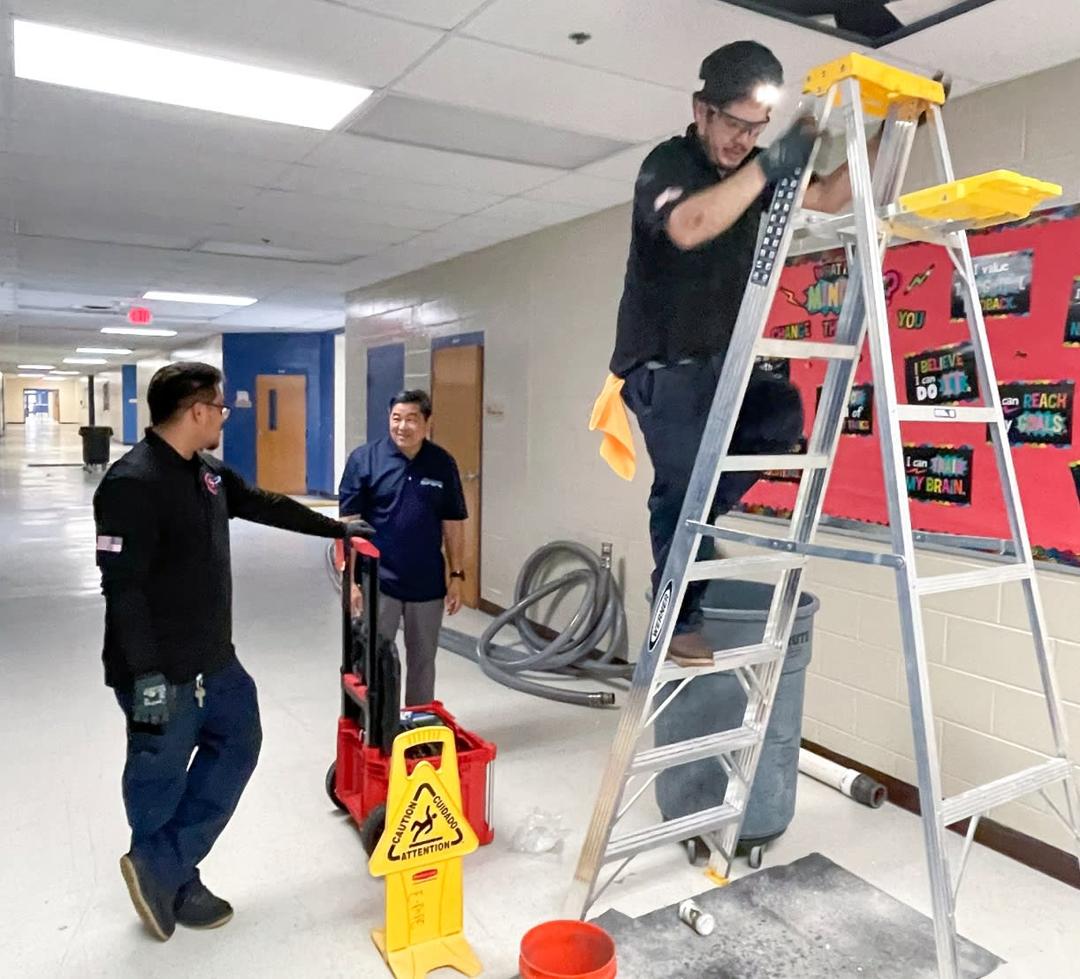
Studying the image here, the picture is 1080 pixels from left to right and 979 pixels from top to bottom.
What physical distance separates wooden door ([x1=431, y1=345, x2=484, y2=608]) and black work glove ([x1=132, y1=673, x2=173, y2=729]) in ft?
13.0

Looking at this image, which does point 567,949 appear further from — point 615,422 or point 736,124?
point 736,124

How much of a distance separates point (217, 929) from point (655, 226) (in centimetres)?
219

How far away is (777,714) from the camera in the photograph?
108 inches

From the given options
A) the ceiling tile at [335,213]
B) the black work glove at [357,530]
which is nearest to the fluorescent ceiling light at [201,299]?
the ceiling tile at [335,213]

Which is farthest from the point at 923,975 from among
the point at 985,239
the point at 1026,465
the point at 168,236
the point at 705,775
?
the point at 168,236

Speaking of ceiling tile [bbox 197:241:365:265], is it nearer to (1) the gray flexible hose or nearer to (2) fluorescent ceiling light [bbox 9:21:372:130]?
(2) fluorescent ceiling light [bbox 9:21:372:130]

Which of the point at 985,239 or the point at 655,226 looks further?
the point at 985,239

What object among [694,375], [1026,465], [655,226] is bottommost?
[1026,465]

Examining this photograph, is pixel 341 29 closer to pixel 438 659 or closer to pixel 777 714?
pixel 777 714

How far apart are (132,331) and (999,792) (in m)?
13.6

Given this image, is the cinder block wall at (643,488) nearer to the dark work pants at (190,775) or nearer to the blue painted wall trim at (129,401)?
the dark work pants at (190,775)

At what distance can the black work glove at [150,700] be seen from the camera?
7.00 feet

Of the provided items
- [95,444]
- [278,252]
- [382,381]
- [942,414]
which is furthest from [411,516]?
[95,444]

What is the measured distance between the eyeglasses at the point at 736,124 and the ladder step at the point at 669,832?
1.65 meters
